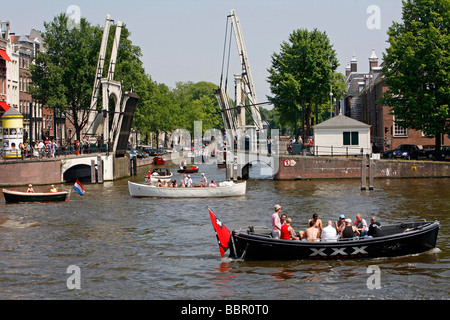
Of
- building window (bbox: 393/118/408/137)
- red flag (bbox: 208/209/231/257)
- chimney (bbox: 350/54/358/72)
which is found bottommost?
red flag (bbox: 208/209/231/257)

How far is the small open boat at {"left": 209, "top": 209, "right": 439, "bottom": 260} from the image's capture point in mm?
23397

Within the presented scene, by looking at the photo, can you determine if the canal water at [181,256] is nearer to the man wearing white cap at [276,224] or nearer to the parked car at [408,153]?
the man wearing white cap at [276,224]

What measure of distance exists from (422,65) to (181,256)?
39.6 meters

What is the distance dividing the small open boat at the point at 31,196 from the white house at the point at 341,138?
26.7 m

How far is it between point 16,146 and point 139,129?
41.9 meters

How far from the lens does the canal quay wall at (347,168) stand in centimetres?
5725

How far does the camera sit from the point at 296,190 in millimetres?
50594

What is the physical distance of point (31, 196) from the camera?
4247 cm

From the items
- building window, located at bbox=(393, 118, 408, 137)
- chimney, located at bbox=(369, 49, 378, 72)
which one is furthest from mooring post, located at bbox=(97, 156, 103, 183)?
chimney, located at bbox=(369, 49, 378, 72)

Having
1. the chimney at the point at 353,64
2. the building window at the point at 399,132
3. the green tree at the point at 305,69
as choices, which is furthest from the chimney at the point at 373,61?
the building window at the point at 399,132

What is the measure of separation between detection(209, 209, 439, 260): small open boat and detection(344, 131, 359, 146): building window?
3593 cm

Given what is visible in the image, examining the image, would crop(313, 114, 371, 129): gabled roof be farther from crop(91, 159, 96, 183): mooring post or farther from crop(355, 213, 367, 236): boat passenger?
crop(355, 213, 367, 236): boat passenger

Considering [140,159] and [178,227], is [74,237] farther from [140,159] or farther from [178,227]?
[140,159]

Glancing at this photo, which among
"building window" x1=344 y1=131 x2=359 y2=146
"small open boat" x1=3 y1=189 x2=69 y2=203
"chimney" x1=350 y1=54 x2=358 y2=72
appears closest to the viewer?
"small open boat" x1=3 y1=189 x2=69 y2=203
